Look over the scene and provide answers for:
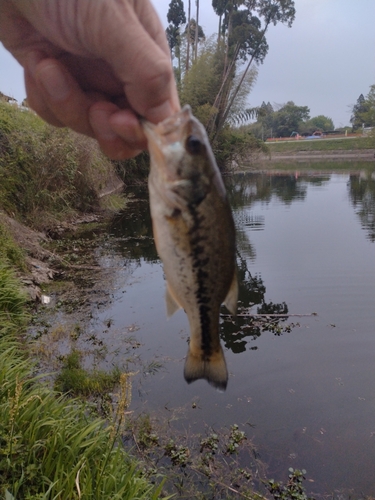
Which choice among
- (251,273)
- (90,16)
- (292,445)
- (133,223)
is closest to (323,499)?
(292,445)

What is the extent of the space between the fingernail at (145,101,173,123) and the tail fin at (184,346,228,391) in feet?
3.61

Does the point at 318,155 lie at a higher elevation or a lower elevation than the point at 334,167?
lower

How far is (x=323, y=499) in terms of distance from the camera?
15.8 ft

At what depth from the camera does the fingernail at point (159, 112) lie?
191cm

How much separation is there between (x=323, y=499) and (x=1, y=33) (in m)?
5.47

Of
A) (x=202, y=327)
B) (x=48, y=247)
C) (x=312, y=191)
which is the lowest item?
(x=312, y=191)

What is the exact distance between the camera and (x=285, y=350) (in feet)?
26.6

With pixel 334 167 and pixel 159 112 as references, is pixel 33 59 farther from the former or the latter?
pixel 334 167

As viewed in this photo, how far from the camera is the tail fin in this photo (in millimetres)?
1739

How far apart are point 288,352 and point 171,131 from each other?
714 cm

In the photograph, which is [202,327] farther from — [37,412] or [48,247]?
[48,247]

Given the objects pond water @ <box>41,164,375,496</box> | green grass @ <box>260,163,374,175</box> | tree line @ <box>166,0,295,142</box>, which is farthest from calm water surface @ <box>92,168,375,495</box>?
green grass @ <box>260,163,374,175</box>

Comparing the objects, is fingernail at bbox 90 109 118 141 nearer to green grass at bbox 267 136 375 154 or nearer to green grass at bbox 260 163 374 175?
green grass at bbox 260 163 374 175

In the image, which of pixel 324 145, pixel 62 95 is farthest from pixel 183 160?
pixel 324 145
